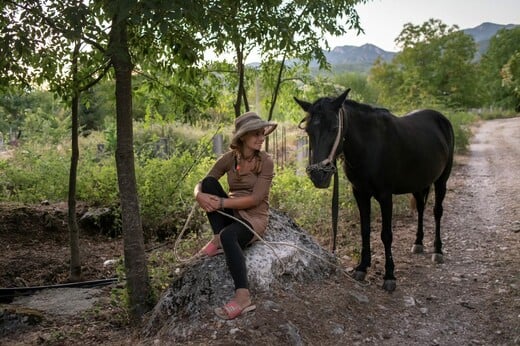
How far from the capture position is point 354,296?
425 cm

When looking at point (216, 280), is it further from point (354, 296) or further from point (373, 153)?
point (373, 153)

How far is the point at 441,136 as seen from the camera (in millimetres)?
6270

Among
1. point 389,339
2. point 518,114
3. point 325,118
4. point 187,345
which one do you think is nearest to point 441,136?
point 325,118

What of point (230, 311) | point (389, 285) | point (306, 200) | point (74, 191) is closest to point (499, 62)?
point (306, 200)

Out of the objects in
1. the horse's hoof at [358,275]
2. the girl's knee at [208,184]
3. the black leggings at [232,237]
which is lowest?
the horse's hoof at [358,275]

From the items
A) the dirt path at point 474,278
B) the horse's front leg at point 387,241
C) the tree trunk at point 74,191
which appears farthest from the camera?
the tree trunk at point 74,191

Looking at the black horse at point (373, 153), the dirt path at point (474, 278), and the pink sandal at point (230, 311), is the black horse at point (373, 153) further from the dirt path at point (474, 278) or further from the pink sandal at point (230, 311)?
the pink sandal at point (230, 311)

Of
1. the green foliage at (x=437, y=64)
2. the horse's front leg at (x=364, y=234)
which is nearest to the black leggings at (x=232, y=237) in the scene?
the horse's front leg at (x=364, y=234)

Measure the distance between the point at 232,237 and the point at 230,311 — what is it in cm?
54

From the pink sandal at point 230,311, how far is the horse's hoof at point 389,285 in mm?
1986

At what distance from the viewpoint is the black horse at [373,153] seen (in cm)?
427

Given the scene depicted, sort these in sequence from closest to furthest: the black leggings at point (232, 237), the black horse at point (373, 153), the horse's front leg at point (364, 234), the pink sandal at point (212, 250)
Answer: the black leggings at point (232, 237) → the pink sandal at point (212, 250) → the black horse at point (373, 153) → the horse's front leg at point (364, 234)

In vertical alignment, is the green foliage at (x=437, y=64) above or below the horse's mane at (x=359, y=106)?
above

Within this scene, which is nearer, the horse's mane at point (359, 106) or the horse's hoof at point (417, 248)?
the horse's mane at point (359, 106)
